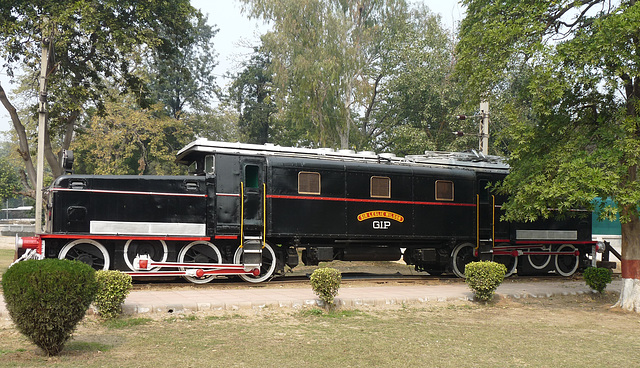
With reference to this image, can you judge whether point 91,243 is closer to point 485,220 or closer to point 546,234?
point 485,220

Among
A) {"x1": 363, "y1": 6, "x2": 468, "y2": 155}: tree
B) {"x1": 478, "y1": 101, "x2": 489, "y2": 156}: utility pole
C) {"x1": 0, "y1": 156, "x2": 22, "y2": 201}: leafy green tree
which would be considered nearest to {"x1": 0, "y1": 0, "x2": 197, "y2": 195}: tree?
{"x1": 478, "y1": 101, "x2": 489, "y2": 156}: utility pole

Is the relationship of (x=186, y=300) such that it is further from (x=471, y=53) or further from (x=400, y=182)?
(x=471, y=53)

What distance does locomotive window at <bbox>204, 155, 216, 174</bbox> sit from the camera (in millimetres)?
15711

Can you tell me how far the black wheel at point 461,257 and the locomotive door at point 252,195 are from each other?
6857 millimetres

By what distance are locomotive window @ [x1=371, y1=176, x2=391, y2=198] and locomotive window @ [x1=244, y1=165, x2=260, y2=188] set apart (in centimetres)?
357

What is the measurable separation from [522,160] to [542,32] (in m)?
3.26

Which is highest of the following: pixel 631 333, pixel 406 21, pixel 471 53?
pixel 406 21

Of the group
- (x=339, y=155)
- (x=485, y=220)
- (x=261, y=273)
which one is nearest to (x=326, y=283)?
(x=261, y=273)

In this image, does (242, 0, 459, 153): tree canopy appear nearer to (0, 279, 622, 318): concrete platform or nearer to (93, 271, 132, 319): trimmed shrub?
(0, 279, 622, 318): concrete platform

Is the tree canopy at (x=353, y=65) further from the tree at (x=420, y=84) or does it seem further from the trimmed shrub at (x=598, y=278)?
the trimmed shrub at (x=598, y=278)

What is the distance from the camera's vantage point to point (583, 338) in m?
10.9

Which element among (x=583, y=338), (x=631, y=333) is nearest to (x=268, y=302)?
(x=583, y=338)

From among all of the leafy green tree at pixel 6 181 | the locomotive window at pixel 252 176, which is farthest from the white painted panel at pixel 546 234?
the leafy green tree at pixel 6 181

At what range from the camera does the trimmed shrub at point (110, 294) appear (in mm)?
10648
